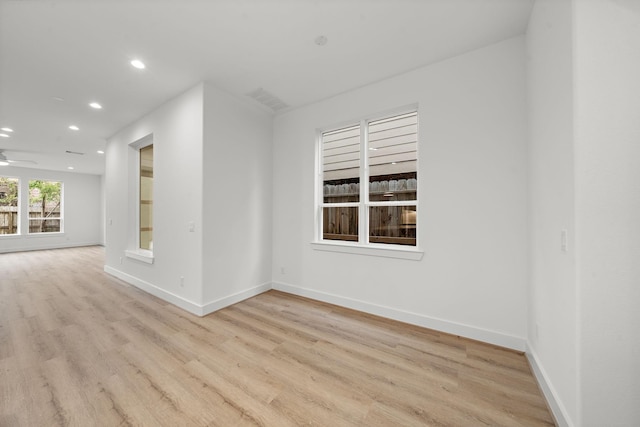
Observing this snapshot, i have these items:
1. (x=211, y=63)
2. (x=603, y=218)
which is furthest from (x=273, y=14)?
(x=603, y=218)

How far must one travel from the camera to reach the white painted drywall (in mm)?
1134

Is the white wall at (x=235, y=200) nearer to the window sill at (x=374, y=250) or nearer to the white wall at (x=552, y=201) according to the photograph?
the window sill at (x=374, y=250)

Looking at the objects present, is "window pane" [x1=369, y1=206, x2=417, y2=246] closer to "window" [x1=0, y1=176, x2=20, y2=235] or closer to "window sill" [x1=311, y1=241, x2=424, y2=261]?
"window sill" [x1=311, y1=241, x2=424, y2=261]

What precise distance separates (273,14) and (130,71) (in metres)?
1.94

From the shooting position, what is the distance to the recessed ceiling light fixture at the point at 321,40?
2231mm

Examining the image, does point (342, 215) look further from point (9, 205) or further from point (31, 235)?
point (9, 205)

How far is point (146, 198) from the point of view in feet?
13.6

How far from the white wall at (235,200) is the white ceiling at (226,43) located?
0.44 m

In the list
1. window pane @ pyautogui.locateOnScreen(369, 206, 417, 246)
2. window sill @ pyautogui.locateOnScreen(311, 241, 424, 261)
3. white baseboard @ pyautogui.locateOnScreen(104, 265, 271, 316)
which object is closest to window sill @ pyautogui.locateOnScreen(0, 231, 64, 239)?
white baseboard @ pyautogui.locateOnScreen(104, 265, 271, 316)

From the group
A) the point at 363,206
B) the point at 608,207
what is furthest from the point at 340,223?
the point at 608,207

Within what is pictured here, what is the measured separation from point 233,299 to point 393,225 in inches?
94.4

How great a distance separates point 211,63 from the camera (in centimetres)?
258

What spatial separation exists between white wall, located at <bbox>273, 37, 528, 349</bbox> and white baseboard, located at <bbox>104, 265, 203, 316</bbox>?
193 centimetres

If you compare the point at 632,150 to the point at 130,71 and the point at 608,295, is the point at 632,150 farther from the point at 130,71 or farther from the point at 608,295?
the point at 130,71
